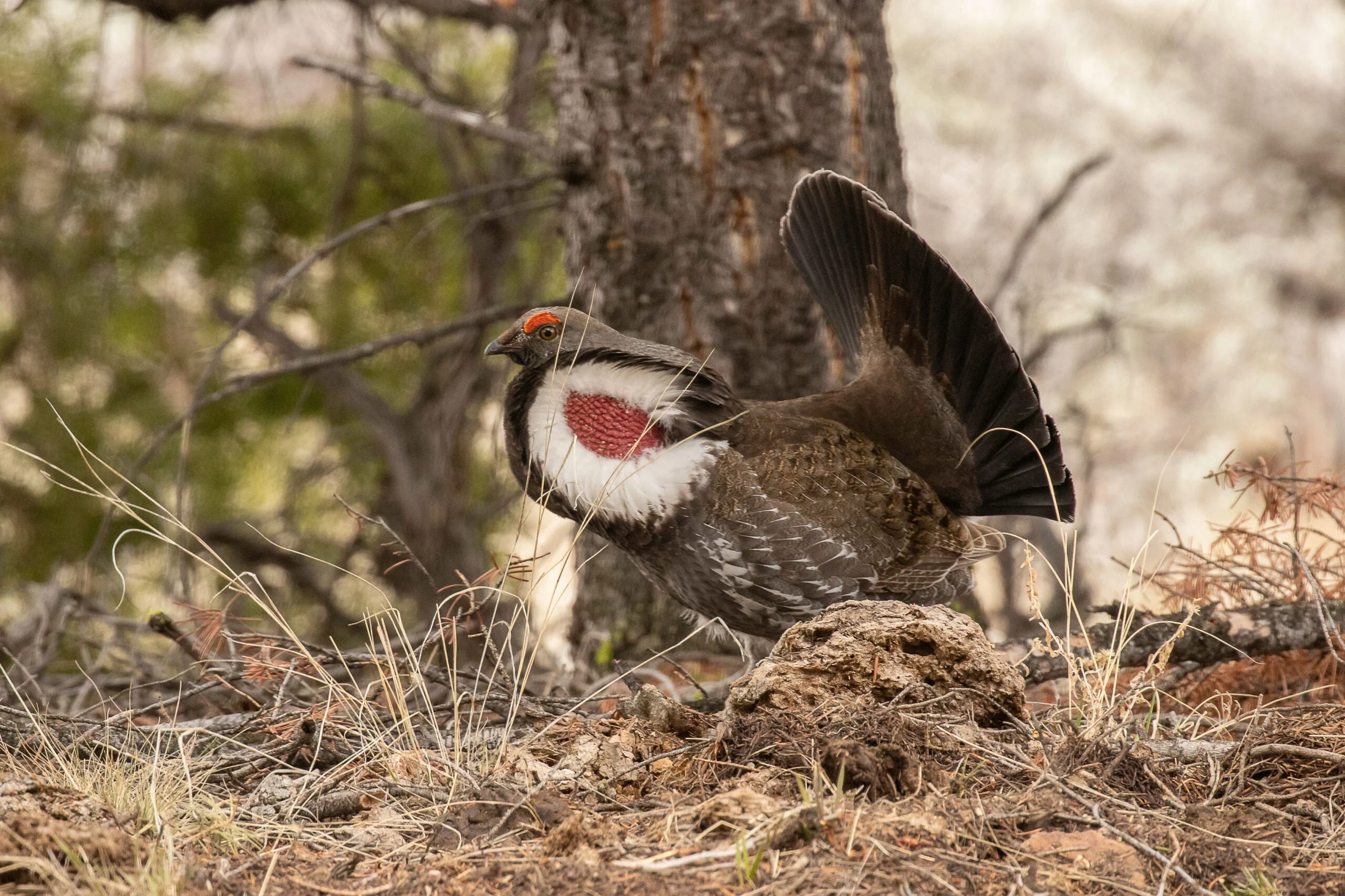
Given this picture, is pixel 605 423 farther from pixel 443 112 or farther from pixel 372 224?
pixel 443 112

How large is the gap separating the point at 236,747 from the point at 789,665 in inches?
56.5

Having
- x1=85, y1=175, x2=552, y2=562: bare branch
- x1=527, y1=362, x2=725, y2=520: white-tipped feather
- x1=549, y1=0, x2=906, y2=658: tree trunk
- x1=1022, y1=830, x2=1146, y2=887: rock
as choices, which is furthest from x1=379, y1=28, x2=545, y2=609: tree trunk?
x1=1022, y1=830, x2=1146, y2=887: rock

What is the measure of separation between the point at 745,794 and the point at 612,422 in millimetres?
1454

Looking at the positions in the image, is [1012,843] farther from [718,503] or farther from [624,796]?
[718,503]

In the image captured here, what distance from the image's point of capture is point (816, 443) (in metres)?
3.60

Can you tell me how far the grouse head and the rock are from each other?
153 cm

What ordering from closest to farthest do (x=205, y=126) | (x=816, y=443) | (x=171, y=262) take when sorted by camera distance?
(x=816, y=443)
(x=205, y=126)
(x=171, y=262)

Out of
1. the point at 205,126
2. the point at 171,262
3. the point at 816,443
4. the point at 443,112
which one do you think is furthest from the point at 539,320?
the point at 171,262

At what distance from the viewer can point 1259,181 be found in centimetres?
1438

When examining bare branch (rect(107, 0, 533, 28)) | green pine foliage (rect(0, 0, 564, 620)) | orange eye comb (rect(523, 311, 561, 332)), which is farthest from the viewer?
green pine foliage (rect(0, 0, 564, 620))

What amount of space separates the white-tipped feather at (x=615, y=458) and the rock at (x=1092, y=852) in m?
1.55

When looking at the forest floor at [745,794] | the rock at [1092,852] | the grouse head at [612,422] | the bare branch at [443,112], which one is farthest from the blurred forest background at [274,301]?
the rock at [1092,852]

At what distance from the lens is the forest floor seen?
2.03 m

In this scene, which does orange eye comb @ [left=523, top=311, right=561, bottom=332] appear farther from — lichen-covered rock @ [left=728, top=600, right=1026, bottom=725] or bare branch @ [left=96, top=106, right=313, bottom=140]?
bare branch @ [left=96, top=106, right=313, bottom=140]
